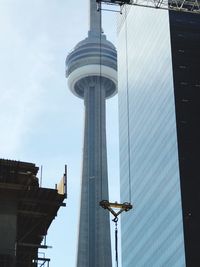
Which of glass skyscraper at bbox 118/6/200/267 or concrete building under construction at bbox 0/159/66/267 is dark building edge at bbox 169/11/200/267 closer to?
glass skyscraper at bbox 118/6/200/267

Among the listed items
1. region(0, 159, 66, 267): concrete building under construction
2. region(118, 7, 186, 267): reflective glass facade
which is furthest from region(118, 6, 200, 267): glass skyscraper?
region(0, 159, 66, 267): concrete building under construction

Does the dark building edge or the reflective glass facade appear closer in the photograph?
the dark building edge

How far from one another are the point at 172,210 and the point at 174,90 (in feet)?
107

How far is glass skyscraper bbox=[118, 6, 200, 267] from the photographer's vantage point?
15538 cm

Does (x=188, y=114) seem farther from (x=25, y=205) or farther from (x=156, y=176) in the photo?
(x=25, y=205)

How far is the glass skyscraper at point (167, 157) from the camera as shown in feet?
510

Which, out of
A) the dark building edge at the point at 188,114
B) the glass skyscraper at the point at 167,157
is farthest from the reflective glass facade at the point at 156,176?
the dark building edge at the point at 188,114

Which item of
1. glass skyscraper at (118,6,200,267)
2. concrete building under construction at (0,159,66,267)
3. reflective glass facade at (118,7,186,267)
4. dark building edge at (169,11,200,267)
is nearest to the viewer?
concrete building under construction at (0,159,66,267)

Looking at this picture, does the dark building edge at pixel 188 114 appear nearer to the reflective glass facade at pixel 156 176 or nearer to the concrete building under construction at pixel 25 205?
the reflective glass facade at pixel 156 176

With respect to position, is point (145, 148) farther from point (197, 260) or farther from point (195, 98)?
point (197, 260)

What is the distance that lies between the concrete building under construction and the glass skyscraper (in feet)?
315

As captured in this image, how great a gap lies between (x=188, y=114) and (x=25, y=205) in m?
123

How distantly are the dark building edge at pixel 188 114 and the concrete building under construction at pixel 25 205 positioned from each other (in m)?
95.6

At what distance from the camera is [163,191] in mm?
166125
